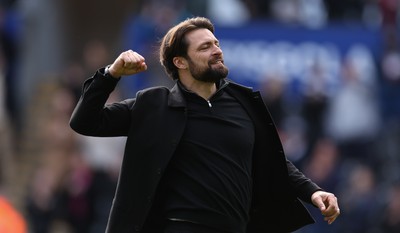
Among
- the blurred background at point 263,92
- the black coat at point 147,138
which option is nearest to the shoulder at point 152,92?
the black coat at point 147,138

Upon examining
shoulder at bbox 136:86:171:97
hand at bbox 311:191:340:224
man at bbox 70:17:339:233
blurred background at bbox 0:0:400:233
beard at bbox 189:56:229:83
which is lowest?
blurred background at bbox 0:0:400:233

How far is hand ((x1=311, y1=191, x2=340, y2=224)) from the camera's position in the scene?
26.8 feet

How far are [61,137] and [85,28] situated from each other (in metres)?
4.85

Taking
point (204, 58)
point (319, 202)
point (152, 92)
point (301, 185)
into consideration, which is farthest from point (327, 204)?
point (152, 92)

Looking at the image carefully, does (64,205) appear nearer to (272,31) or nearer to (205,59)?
(272,31)

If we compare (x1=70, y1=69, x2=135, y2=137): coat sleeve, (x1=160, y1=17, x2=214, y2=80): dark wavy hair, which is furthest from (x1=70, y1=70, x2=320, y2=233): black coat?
(x1=160, y1=17, x2=214, y2=80): dark wavy hair

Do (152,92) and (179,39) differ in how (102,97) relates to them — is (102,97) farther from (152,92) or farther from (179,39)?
(179,39)

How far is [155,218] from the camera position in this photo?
319 inches

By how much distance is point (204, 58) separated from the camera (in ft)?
27.0

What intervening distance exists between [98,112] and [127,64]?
0.35 meters

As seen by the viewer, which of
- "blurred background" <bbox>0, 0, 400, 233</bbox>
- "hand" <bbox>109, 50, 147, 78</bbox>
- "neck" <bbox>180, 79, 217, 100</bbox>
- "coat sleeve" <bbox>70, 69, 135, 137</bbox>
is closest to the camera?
"hand" <bbox>109, 50, 147, 78</bbox>

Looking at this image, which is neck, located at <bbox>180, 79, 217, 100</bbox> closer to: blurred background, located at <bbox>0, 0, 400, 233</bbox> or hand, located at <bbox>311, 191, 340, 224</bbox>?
hand, located at <bbox>311, 191, 340, 224</bbox>

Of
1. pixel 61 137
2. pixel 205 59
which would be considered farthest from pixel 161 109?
pixel 61 137

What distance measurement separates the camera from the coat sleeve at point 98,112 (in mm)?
7898
